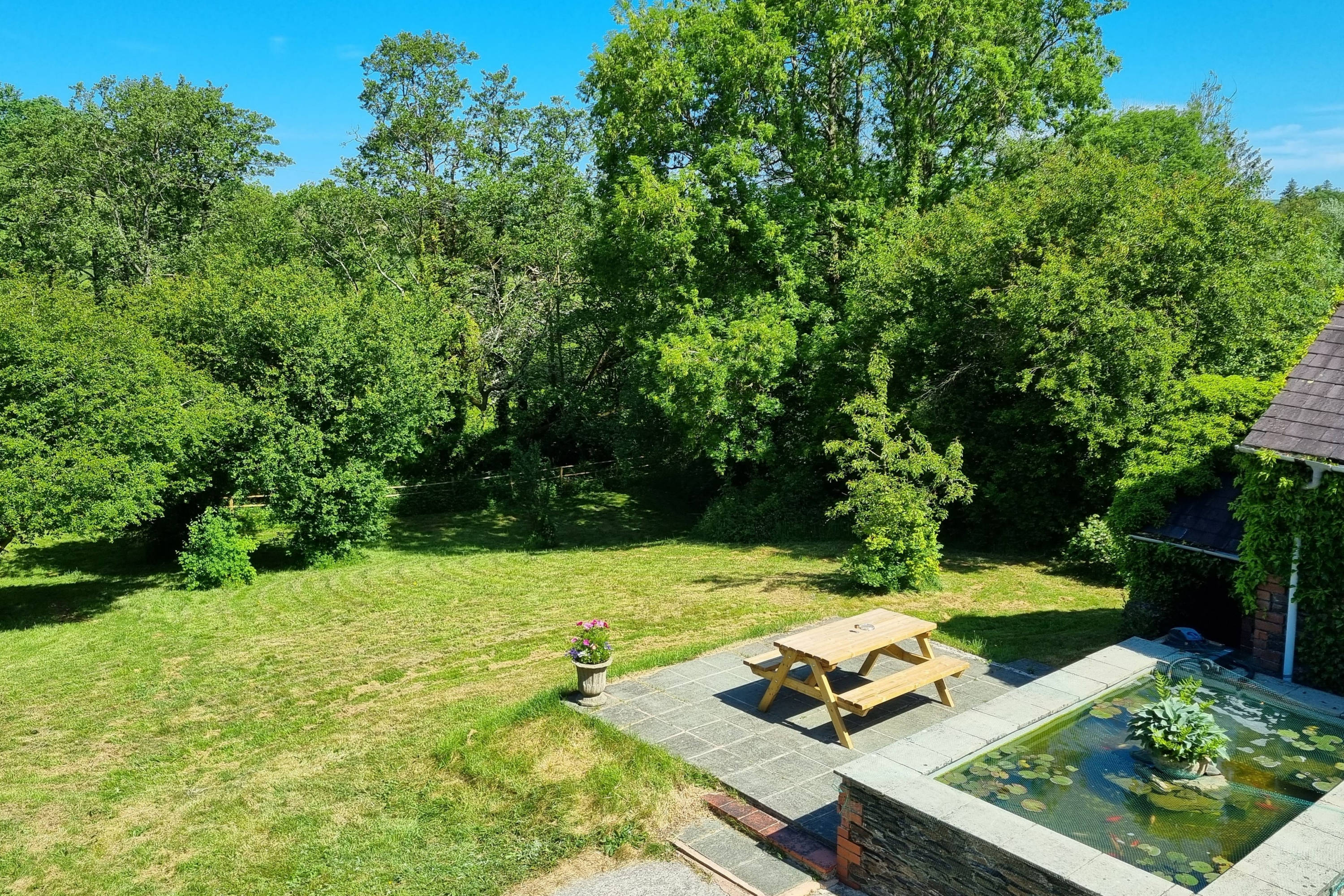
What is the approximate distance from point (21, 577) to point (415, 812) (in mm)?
17376

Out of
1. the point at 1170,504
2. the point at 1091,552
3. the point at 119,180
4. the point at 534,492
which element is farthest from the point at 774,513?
the point at 119,180

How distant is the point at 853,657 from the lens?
26.8 ft

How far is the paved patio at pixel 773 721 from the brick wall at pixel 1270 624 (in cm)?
205

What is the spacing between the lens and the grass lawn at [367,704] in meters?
6.57

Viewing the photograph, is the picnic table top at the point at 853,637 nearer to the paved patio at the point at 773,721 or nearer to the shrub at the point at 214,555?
the paved patio at the point at 773,721

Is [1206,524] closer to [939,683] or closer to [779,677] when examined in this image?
[939,683]

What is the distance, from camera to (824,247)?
68.2 feet

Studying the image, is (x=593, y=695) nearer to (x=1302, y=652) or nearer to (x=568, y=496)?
(x=1302, y=652)

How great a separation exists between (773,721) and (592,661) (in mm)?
1916

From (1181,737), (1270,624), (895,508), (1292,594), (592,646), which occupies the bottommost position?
(592,646)

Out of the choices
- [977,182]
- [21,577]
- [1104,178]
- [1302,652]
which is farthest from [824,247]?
[21,577]

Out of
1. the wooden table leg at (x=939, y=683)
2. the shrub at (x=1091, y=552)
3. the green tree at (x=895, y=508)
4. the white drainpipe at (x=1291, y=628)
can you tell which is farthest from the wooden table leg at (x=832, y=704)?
the shrub at (x=1091, y=552)

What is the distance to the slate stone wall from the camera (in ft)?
15.8

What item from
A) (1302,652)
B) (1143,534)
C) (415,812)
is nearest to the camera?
(415,812)
